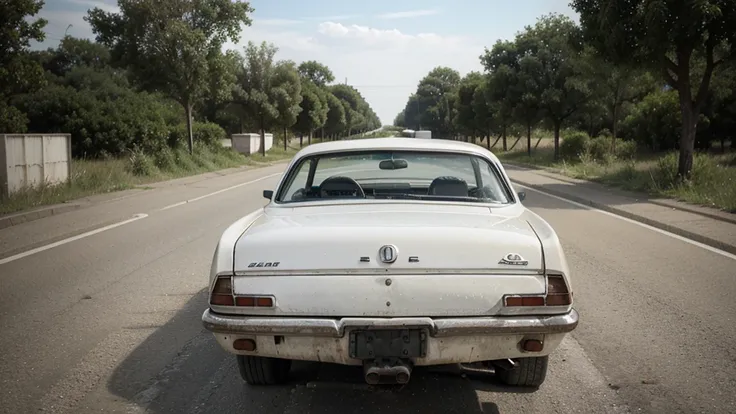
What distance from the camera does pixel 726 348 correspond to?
4621 millimetres

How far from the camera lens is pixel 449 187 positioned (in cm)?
455

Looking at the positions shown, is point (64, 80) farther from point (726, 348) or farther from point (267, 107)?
point (726, 348)

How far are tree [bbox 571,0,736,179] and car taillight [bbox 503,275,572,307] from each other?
13.4 meters

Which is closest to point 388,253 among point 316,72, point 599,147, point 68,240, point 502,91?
point 68,240

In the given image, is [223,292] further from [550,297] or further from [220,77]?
[220,77]

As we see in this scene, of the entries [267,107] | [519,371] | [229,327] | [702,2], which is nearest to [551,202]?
[702,2]

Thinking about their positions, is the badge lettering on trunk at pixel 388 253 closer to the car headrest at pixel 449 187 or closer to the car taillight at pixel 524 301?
the car taillight at pixel 524 301

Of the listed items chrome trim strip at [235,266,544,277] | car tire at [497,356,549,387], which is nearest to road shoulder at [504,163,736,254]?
car tire at [497,356,549,387]

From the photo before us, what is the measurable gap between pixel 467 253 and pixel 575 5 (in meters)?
16.6

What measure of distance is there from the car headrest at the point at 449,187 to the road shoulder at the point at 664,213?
5.71 metres

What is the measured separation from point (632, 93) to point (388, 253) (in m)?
35.1

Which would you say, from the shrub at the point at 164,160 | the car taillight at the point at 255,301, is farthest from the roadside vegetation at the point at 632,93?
the shrub at the point at 164,160

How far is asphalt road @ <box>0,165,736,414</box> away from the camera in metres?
3.65

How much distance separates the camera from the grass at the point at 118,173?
14.3 metres
